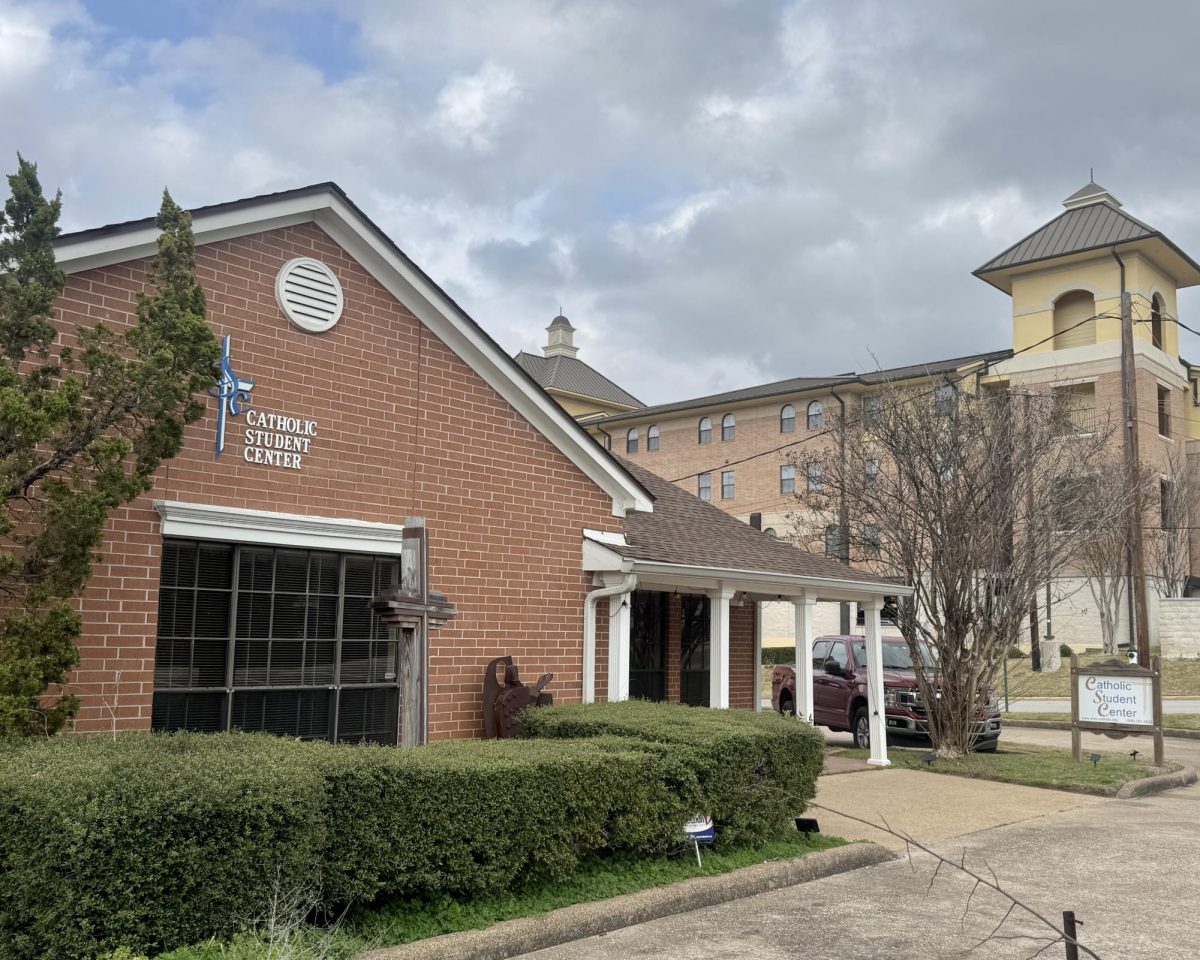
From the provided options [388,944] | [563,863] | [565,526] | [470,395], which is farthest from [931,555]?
[388,944]

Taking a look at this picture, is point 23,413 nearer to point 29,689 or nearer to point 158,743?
point 29,689

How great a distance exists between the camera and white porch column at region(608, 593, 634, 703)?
1162 cm

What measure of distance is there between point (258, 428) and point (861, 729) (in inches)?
454

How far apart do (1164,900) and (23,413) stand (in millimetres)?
8113

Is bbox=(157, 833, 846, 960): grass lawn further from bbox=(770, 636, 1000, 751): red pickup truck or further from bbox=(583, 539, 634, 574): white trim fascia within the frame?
bbox=(770, 636, 1000, 751): red pickup truck

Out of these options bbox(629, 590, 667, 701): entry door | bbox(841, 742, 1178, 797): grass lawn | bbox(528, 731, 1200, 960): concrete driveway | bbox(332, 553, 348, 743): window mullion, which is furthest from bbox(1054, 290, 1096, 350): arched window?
bbox(332, 553, 348, 743): window mullion

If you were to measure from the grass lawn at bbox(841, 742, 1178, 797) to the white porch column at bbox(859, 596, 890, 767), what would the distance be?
355mm

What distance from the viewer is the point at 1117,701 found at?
604 inches

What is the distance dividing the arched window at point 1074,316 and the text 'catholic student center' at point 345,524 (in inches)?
1350

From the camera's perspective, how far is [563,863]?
270 inches

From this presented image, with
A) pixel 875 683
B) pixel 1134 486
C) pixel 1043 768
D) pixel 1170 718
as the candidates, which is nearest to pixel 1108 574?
pixel 1170 718

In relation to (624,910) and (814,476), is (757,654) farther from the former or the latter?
(624,910)

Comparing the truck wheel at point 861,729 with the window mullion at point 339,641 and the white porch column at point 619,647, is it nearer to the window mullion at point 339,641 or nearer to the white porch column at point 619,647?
the white porch column at point 619,647

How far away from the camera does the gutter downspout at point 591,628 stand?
11.5m
